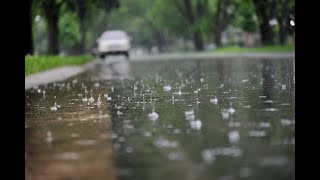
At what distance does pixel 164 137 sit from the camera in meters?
7.35

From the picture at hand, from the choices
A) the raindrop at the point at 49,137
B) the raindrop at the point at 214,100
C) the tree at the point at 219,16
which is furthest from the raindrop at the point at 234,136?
the tree at the point at 219,16

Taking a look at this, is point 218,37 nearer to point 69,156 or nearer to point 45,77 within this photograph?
point 45,77

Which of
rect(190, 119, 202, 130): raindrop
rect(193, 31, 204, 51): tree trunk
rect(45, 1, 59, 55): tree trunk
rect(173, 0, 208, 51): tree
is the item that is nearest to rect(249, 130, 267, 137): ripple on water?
rect(190, 119, 202, 130): raindrop

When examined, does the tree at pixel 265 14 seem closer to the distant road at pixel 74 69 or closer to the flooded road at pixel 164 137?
the distant road at pixel 74 69

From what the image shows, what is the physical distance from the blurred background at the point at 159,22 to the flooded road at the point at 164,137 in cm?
1651

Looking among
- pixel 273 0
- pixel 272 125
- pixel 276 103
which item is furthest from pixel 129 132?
pixel 273 0

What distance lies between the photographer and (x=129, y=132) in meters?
7.87

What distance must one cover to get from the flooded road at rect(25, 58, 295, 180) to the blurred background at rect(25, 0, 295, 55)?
54.2 ft

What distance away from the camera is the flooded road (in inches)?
223

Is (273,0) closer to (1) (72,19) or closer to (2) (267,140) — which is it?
(1) (72,19)
